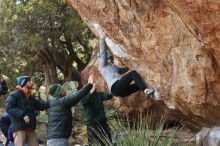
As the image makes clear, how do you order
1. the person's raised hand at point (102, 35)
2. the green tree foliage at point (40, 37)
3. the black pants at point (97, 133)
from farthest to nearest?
the green tree foliage at point (40, 37) → the person's raised hand at point (102, 35) → the black pants at point (97, 133)

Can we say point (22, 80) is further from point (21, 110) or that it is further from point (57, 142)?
point (57, 142)

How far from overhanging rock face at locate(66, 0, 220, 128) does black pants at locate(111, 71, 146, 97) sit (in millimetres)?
315

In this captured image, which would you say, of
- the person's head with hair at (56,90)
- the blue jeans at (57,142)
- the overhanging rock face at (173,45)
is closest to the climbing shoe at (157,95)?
the overhanging rock face at (173,45)

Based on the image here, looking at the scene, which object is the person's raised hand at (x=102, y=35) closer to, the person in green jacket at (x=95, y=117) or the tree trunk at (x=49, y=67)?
the person in green jacket at (x=95, y=117)

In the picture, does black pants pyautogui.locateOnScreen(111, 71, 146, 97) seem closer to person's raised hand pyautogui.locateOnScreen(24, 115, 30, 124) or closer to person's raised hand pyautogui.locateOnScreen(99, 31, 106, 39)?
person's raised hand pyautogui.locateOnScreen(99, 31, 106, 39)

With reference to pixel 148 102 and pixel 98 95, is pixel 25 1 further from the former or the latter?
pixel 98 95

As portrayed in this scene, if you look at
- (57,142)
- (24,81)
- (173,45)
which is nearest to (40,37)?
(24,81)

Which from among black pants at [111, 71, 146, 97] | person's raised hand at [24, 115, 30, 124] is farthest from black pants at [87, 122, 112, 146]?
person's raised hand at [24, 115, 30, 124]

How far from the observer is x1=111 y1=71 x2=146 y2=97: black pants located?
8.88 metres

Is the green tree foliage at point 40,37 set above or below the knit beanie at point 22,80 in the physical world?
above

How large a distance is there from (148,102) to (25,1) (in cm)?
704

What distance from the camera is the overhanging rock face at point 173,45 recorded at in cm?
695

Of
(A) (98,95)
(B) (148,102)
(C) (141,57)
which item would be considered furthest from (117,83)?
(B) (148,102)

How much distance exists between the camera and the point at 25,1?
56.9 feet
